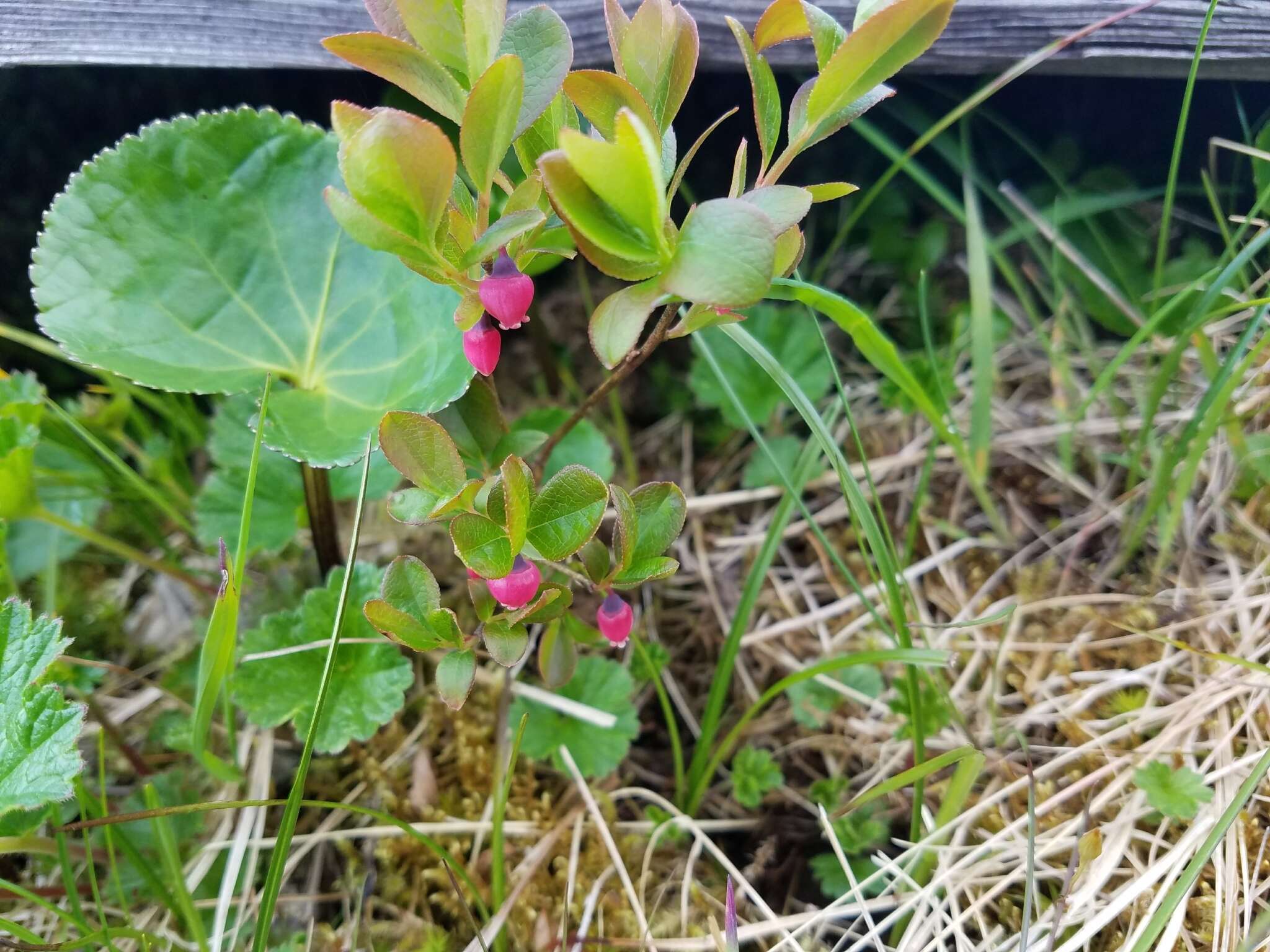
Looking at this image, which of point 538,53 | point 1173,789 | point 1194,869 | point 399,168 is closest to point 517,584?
point 399,168

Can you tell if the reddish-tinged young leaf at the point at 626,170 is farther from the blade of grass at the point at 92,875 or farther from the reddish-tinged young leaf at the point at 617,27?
the blade of grass at the point at 92,875

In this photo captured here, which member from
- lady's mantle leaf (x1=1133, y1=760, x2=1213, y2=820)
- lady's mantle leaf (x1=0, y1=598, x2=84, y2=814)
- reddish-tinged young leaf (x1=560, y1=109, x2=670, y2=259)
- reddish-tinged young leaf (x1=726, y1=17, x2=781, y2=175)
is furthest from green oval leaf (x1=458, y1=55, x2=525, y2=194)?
lady's mantle leaf (x1=1133, y1=760, x2=1213, y2=820)

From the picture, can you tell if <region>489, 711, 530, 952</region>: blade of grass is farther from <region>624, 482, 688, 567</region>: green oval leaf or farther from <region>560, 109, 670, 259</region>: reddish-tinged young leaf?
<region>560, 109, 670, 259</region>: reddish-tinged young leaf

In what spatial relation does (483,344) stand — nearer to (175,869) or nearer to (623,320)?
(623,320)

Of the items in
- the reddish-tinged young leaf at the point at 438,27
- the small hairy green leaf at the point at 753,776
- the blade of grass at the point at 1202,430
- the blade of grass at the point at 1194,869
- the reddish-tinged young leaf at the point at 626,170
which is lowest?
the small hairy green leaf at the point at 753,776

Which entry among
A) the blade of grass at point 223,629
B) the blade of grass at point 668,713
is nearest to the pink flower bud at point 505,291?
the blade of grass at point 223,629

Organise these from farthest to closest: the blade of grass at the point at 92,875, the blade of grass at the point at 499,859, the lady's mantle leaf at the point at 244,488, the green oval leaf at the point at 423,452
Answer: the lady's mantle leaf at the point at 244,488, the blade of grass at the point at 499,859, the blade of grass at the point at 92,875, the green oval leaf at the point at 423,452

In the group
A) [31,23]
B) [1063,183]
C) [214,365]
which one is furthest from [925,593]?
[31,23]
